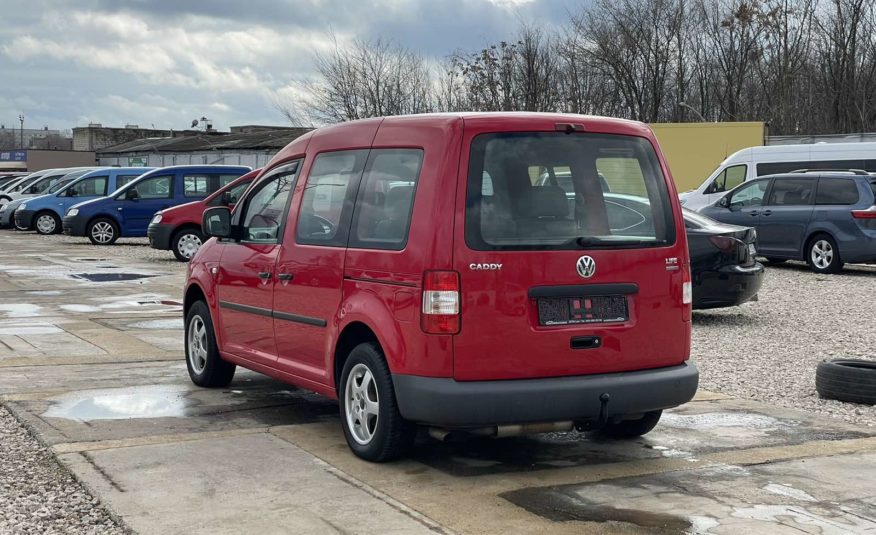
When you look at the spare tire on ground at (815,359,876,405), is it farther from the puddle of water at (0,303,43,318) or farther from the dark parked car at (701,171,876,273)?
the dark parked car at (701,171,876,273)

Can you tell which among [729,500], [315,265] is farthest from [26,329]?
[729,500]

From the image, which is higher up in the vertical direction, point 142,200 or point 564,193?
point 142,200

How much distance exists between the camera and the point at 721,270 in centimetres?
1242

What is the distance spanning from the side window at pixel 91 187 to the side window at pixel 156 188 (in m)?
4.02

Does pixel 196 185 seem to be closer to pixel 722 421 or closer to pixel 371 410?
pixel 722 421

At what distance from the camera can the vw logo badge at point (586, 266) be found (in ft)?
19.5

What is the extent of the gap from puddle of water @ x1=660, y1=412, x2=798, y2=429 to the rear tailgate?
1.23 meters

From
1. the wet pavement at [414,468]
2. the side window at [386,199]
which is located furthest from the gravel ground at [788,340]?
the side window at [386,199]

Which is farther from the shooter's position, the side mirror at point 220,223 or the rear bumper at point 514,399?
the side mirror at point 220,223

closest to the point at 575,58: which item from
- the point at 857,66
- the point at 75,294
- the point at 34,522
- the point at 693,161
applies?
the point at 857,66

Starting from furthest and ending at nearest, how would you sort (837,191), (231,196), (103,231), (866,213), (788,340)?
(103,231), (231,196), (837,191), (866,213), (788,340)

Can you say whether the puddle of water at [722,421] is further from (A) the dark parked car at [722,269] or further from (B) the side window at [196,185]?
(B) the side window at [196,185]

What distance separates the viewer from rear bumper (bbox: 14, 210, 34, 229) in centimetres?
3259

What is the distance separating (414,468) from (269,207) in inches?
88.8
